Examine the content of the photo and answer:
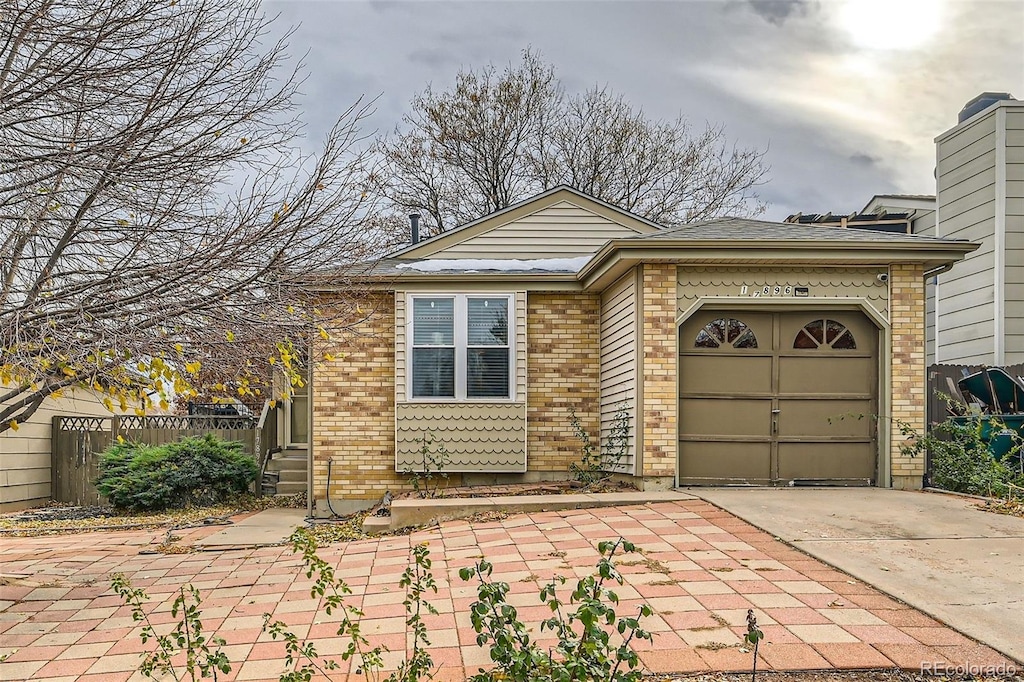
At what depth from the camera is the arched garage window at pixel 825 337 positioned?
9.98 m

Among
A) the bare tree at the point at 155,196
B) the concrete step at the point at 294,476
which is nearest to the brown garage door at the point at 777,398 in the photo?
the bare tree at the point at 155,196

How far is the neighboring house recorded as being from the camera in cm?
1134

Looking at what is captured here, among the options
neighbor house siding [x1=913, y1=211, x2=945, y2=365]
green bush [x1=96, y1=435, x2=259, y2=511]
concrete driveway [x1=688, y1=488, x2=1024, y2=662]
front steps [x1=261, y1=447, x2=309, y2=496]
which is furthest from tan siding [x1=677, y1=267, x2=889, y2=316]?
green bush [x1=96, y1=435, x2=259, y2=511]

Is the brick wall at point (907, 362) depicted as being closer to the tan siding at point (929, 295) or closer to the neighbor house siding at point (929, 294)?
the neighbor house siding at point (929, 294)

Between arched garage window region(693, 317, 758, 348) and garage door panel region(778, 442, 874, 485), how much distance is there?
1.29 meters

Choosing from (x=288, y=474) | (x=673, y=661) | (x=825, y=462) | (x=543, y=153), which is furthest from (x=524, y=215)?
(x=543, y=153)

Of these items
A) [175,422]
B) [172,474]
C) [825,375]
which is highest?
[825,375]

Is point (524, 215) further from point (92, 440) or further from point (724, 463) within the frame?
point (92, 440)

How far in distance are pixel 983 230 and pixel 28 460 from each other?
50.1 feet

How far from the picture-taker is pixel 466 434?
445 inches

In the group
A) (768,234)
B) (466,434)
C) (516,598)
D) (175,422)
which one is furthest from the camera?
(175,422)

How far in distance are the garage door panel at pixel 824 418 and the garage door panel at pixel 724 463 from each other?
39 cm

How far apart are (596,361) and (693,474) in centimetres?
246

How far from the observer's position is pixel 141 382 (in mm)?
5895
